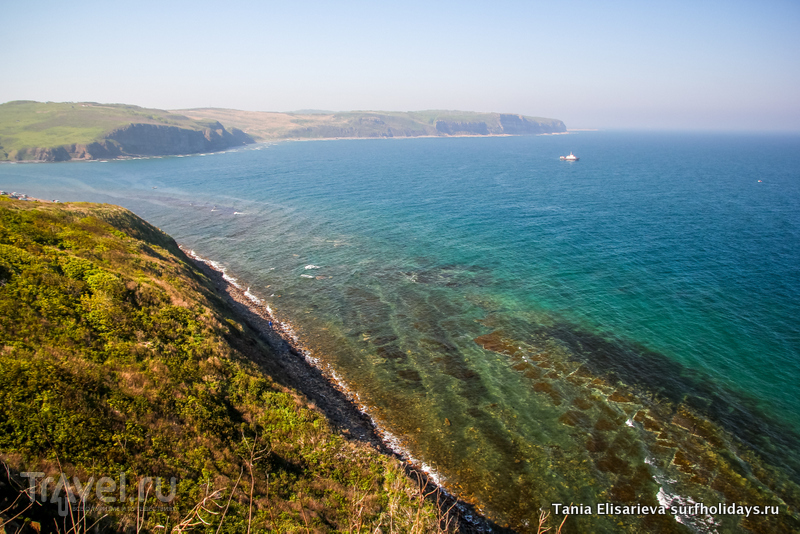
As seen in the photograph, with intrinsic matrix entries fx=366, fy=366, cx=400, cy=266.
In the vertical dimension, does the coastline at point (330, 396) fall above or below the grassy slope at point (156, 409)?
below

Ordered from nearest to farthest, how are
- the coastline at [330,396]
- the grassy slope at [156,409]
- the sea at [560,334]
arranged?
→ the grassy slope at [156,409] → the coastline at [330,396] → the sea at [560,334]

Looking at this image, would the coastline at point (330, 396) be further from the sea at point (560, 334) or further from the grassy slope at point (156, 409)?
the grassy slope at point (156, 409)

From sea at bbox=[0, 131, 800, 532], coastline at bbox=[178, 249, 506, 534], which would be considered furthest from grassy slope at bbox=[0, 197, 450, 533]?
sea at bbox=[0, 131, 800, 532]

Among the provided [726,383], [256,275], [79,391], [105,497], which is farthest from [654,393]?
[256,275]

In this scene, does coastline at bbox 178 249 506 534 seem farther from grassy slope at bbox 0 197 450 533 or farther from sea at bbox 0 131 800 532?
grassy slope at bbox 0 197 450 533

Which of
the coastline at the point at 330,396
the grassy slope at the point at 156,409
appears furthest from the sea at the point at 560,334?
the grassy slope at the point at 156,409

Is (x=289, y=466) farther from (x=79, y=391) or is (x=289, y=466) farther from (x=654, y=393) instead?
(x=654, y=393)
